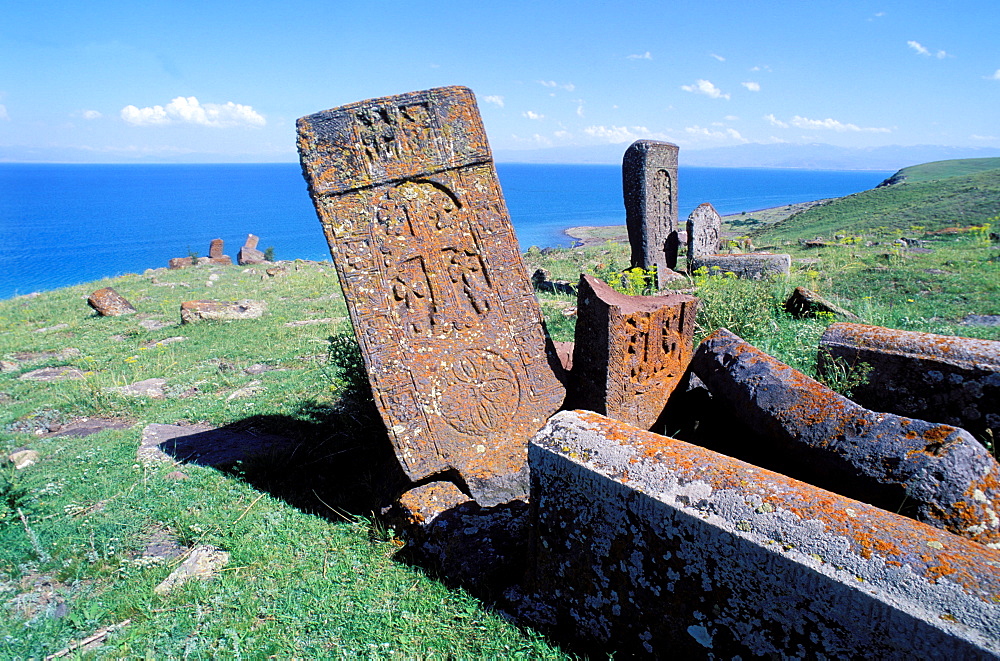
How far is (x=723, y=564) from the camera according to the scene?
1902 millimetres

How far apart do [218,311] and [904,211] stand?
27312 millimetres

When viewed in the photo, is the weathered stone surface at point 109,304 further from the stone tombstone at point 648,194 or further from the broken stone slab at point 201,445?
the stone tombstone at point 648,194

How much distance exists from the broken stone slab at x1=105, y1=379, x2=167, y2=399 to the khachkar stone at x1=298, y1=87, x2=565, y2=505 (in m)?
A: 4.50

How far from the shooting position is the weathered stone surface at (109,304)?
39.7 feet

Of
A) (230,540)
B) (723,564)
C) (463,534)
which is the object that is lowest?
(230,540)

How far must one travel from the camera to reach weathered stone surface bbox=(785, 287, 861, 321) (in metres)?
6.79

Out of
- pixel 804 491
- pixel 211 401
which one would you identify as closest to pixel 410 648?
pixel 804 491

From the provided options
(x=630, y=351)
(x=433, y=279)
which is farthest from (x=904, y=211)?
(x=433, y=279)

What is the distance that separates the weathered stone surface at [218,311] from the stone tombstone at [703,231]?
8.56m

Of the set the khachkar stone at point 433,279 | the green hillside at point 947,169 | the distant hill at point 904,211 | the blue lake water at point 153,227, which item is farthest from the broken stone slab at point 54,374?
the green hillside at point 947,169

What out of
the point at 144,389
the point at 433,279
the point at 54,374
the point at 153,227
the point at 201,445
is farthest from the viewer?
the point at 153,227

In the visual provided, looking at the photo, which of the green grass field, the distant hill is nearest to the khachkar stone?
the green grass field

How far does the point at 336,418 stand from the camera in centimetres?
489

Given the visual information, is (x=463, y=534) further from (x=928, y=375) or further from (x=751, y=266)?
(x=751, y=266)
